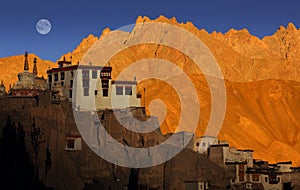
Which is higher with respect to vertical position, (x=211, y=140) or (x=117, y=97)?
(x=117, y=97)

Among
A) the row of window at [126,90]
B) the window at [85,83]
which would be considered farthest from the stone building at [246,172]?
the window at [85,83]

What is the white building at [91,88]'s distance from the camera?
313ft

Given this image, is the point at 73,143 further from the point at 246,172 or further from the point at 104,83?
the point at 246,172

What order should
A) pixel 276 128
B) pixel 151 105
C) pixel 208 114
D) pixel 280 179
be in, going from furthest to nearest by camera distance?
pixel 276 128, pixel 208 114, pixel 151 105, pixel 280 179

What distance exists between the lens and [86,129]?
84.0m

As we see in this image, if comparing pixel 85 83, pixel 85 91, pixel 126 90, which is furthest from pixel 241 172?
pixel 85 83

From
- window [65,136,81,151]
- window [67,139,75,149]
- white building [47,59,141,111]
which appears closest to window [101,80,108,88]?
white building [47,59,141,111]

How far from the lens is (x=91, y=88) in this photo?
315 ft

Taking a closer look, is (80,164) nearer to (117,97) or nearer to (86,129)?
(86,129)

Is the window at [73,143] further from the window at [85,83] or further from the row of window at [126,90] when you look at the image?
the row of window at [126,90]

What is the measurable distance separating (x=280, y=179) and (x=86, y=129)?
36353 mm

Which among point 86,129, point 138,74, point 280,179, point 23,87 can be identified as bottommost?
point 280,179

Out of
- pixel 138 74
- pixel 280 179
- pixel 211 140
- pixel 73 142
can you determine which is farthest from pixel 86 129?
pixel 138 74

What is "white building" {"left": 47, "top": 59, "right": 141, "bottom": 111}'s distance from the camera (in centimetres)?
9525
